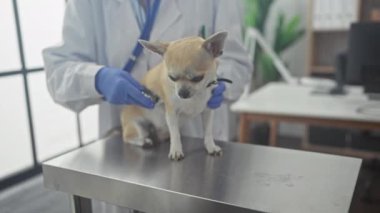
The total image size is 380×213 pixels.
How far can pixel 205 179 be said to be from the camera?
0.70 metres

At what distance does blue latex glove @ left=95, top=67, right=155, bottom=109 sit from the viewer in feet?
2.62

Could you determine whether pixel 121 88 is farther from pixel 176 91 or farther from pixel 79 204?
pixel 79 204

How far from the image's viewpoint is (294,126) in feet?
11.4

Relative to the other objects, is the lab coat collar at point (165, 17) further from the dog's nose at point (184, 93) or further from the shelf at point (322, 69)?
the shelf at point (322, 69)

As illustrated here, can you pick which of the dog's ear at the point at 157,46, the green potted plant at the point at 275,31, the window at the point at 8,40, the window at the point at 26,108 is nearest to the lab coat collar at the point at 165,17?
the dog's ear at the point at 157,46

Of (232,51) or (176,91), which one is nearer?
(176,91)

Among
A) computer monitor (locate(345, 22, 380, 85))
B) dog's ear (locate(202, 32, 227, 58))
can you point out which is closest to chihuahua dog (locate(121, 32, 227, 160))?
dog's ear (locate(202, 32, 227, 58))

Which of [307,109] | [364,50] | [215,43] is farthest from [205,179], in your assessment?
[364,50]

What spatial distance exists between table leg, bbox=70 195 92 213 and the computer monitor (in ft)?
5.32

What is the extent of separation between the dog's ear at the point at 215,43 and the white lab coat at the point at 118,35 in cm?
20

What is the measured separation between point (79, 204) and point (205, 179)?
0.30 metres

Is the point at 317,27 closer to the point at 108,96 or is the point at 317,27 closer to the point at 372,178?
the point at 372,178

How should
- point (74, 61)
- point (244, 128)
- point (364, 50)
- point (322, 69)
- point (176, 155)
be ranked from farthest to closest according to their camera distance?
point (322, 69) < point (244, 128) < point (364, 50) < point (74, 61) < point (176, 155)

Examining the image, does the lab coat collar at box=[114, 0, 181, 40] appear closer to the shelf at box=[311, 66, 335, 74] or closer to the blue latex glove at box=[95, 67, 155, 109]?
the blue latex glove at box=[95, 67, 155, 109]
